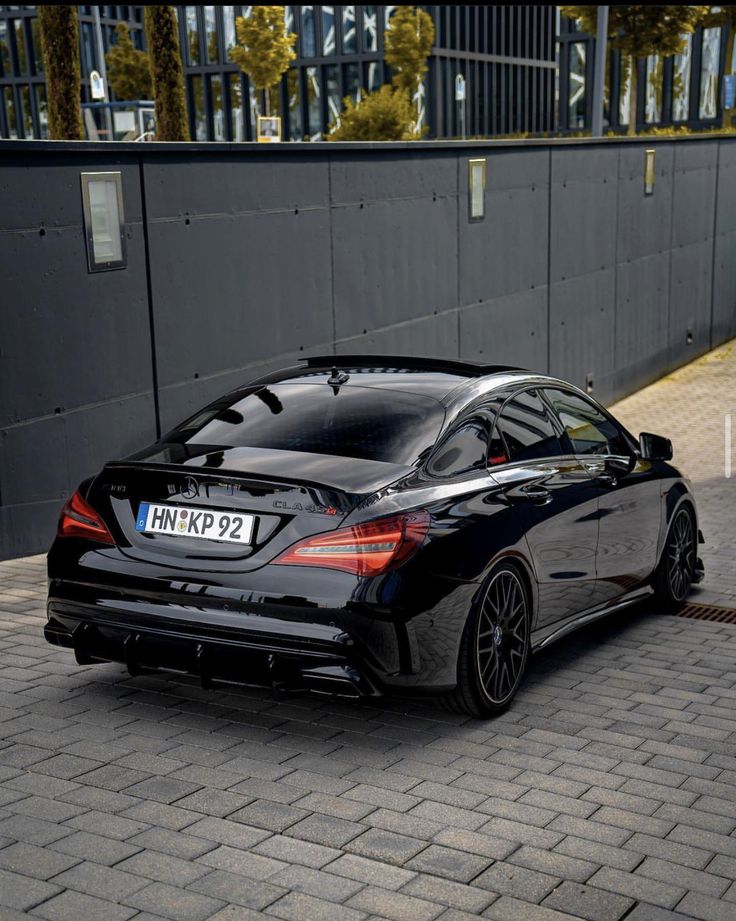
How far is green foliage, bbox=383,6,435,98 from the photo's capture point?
65188 millimetres

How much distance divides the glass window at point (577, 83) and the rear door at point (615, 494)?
7286 cm

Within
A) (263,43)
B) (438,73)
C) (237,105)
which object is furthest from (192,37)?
(263,43)

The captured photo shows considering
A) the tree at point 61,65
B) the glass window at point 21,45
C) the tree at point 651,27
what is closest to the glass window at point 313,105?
the glass window at point 21,45

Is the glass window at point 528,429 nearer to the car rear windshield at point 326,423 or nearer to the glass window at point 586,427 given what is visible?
the glass window at point 586,427

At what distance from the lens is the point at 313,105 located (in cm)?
7525

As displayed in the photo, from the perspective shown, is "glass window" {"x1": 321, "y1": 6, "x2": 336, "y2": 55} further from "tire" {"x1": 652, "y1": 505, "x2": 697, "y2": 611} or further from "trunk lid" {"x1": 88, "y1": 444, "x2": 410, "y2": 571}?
"trunk lid" {"x1": 88, "y1": 444, "x2": 410, "y2": 571}

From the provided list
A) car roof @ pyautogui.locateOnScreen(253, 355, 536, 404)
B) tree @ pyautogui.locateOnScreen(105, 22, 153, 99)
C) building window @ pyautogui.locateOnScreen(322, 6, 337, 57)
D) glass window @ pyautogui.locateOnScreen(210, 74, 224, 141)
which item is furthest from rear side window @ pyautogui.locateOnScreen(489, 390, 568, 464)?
glass window @ pyautogui.locateOnScreen(210, 74, 224, 141)

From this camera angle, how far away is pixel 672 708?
5.81 m

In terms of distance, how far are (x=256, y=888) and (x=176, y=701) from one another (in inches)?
70.4

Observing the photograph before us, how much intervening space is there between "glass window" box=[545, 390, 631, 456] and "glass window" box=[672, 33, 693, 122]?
6680cm

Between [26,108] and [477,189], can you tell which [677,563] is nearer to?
[477,189]

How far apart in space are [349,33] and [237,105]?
35.2 feet

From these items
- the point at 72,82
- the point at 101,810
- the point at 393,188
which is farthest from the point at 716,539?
the point at 72,82

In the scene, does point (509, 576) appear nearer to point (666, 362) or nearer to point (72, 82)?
point (666, 362)
